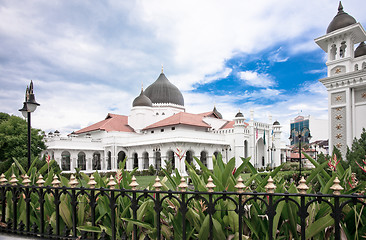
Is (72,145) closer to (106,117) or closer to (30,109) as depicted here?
(106,117)

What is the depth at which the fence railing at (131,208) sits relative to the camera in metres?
2.32

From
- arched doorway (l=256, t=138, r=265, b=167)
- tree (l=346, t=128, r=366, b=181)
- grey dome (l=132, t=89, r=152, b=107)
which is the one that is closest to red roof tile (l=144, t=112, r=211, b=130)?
grey dome (l=132, t=89, r=152, b=107)

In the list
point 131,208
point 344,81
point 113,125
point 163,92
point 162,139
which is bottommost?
point 131,208

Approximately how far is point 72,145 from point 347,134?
83.8ft

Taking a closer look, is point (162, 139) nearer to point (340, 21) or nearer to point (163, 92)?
point (163, 92)

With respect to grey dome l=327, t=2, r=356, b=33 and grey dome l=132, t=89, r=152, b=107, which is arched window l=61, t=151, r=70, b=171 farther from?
grey dome l=327, t=2, r=356, b=33

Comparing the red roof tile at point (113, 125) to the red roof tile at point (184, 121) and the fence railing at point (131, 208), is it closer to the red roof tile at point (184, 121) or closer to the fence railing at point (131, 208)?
the red roof tile at point (184, 121)

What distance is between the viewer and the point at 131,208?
9.05ft

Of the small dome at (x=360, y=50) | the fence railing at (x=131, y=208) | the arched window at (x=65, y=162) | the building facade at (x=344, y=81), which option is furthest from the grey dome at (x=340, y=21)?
the arched window at (x=65, y=162)

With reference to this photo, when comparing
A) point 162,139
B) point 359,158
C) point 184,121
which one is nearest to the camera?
point 359,158

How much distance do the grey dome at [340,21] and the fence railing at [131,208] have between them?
14054 mm

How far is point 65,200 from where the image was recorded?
3.26m

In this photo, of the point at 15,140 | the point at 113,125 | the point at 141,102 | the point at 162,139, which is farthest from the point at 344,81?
the point at 113,125

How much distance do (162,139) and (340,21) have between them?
59.1 feet
